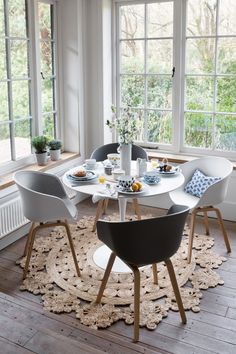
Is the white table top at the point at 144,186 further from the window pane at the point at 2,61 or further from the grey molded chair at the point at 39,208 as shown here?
the window pane at the point at 2,61

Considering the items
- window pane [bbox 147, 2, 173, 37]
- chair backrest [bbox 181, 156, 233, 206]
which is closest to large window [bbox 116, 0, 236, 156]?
window pane [bbox 147, 2, 173, 37]

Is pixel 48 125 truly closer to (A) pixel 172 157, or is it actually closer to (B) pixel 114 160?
(B) pixel 114 160

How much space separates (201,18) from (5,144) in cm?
227

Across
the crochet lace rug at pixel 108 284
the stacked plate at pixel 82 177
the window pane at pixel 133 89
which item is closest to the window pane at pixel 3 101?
the stacked plate at pixel 82 177

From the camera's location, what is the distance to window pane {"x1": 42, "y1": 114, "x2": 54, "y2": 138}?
15.1 feet

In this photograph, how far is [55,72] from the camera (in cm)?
467

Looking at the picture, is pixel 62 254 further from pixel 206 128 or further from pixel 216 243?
pixel 206 128

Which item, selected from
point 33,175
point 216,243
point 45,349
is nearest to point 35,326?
point 45,349

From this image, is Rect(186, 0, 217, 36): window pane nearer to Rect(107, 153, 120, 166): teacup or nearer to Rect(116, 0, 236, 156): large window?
Rect(116, 0, 236, 156): large window

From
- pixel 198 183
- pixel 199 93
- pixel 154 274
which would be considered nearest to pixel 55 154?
pixel 198 183

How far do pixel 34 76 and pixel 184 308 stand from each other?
2.59m

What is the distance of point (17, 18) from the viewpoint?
4031 mm

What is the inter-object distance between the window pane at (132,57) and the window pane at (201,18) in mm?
575

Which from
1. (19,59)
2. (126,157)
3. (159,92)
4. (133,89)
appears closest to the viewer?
(126,157)
